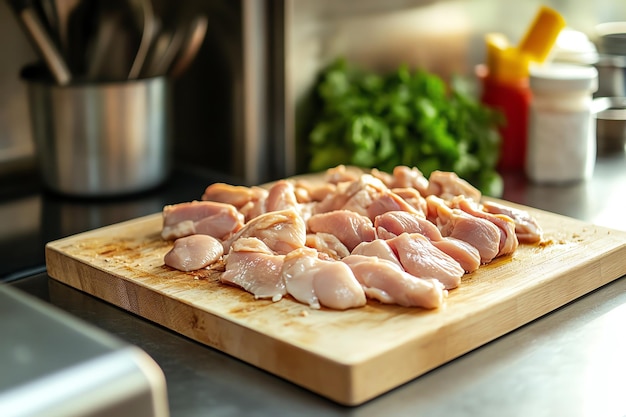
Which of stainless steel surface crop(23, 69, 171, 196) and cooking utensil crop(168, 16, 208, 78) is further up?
cooking utensil crop(168, 16, 208, 78)

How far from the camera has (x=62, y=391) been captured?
72 cm

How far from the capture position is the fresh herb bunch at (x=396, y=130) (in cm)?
183

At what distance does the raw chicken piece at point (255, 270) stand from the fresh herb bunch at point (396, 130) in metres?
0.62

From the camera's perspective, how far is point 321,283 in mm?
1121

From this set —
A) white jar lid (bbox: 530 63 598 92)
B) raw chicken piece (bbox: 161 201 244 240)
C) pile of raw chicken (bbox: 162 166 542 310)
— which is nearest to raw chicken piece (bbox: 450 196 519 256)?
pile of raw chicken (bbox: 162 166 542 310)

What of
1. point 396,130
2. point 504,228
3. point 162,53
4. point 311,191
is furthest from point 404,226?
point 162,53

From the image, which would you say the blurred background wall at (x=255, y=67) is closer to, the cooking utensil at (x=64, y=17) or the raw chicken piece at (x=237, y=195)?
the cooking utensil at (x=64, y=17)

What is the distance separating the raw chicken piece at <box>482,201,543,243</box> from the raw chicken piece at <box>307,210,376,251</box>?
22 centimetres

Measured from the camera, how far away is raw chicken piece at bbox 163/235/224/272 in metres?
1.25

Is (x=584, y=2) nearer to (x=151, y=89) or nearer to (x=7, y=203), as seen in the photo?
(x=151, y=89)

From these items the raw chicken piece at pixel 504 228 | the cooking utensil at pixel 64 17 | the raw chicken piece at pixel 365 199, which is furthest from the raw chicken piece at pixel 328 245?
the cooking utensil at pixel 64 17

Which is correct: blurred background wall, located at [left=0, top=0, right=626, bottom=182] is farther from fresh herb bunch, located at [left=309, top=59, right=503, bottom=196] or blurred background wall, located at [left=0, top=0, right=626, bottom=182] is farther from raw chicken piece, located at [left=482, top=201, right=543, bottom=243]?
raw chicken piece, located at [left=482, top=201, right=543, bottom=243]

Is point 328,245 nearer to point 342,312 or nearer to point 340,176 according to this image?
point 342,312

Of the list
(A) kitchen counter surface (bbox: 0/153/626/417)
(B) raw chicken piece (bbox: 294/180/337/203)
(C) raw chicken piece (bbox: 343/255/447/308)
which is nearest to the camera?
(A) kitchen counter surface (bbox: 0/153/626/417)
